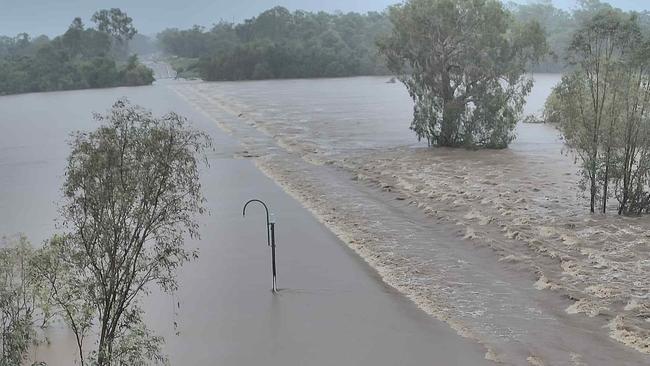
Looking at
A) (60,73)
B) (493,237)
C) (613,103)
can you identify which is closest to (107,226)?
(493,237)

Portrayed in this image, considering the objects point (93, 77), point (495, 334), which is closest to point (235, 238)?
point (495, 334)

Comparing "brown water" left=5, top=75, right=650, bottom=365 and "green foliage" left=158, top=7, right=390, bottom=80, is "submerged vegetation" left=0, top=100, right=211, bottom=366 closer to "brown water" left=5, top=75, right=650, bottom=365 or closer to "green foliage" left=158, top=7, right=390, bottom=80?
"brown water" left=5, top=75, right=650, bottom=365

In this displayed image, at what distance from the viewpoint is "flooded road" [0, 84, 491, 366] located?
11172 mm

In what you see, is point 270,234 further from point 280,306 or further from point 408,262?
point 280,306

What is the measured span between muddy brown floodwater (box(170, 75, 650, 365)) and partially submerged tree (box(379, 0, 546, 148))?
149 cm

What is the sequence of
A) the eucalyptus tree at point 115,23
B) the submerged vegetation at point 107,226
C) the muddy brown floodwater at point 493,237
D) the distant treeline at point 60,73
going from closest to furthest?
the submerged vegetation at point 107,226 < the muddy brown floodwater at point 493,237 < the distant treeline at point 60,73 < the eucalyptus tree at point 115,23

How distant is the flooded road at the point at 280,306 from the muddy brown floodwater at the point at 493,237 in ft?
2.04

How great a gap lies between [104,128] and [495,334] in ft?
24.6

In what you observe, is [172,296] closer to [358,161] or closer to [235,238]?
[235,238]

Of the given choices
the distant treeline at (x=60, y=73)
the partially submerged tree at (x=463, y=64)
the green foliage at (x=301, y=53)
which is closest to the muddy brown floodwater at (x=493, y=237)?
the partially submerged tree at (x=463, y=64)

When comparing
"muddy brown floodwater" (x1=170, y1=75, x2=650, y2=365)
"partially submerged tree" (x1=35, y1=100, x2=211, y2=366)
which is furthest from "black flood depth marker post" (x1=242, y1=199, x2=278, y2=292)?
"partially submerged tree" (x1=35, y1=100, x2=211, y2=366)

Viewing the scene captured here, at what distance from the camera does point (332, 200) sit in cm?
2261

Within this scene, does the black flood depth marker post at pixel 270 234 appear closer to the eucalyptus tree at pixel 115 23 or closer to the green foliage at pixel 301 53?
the green foliage at pixel 301 53

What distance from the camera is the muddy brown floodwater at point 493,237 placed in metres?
11.8
